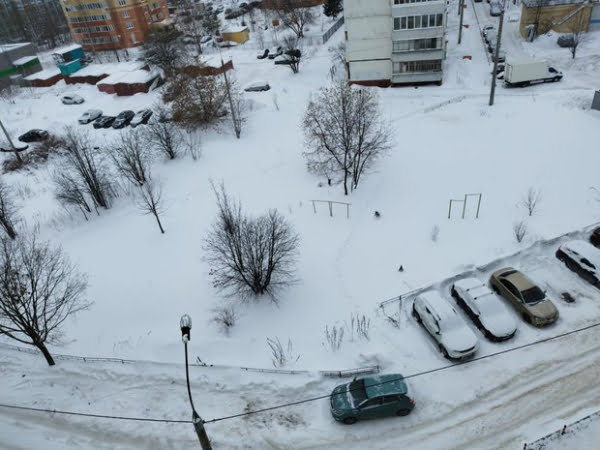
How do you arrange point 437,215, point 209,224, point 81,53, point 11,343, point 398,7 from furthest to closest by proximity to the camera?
point 81,53 < point 398,7 < point 209,224 < point 437,215 < point 11,343

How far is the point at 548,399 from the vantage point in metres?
14.6

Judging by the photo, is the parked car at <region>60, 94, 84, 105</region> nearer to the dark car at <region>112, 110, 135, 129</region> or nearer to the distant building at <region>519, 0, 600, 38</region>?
the dark car at <region>112, 110, 135, 129</region>

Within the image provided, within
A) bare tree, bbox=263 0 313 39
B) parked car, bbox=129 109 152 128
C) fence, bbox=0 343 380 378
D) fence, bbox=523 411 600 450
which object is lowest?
fence, bbox=523 411 600 450

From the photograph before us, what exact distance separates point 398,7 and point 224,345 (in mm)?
31764

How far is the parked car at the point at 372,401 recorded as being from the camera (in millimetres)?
14242

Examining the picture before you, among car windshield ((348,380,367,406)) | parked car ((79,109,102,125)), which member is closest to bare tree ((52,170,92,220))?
parked car ((79,109,102,125))

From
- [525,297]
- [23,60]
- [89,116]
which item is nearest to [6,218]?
[89,116]

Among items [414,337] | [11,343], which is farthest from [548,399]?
[11,343]

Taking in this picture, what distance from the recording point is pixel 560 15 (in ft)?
141

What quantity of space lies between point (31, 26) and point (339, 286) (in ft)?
317

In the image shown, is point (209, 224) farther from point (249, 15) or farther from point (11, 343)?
point (249, 15)

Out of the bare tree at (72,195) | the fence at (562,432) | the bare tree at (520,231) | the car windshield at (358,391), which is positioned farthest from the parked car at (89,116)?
the fence at (562,432)

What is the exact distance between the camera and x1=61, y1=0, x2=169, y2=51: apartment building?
215ft

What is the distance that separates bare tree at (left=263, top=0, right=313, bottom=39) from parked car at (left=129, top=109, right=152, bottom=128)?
83.5 ft
